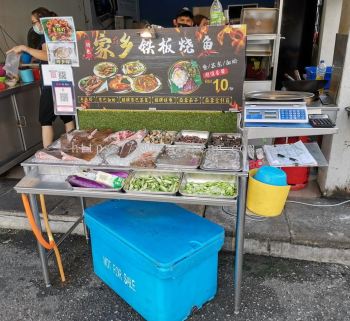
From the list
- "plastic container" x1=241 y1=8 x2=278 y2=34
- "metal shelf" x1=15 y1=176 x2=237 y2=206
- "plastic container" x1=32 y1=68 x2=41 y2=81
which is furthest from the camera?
"plastic container" x1=32 y1=68 x2=41 y2=81

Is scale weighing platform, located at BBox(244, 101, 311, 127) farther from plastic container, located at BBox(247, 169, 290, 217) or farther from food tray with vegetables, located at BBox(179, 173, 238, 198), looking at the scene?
food tray with vegetables, located at BBox(179, 173, 238, 198)

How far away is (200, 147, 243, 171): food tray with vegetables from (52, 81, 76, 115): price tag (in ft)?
4.49

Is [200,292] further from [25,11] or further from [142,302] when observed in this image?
[25,11]

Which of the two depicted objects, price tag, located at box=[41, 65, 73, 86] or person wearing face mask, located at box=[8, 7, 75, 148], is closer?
price tag, located at box=[41, 65, 73, 86]

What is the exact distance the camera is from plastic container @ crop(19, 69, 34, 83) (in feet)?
15.4

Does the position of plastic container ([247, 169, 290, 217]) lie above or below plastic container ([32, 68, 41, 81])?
below

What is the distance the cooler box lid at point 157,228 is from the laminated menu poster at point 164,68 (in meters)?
0.90

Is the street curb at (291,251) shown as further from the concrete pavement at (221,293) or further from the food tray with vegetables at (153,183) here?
the food tray with vegetables at (153,183)

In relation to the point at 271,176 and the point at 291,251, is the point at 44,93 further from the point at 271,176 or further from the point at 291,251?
the point at 291,251

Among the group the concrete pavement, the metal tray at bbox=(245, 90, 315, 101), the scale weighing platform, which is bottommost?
the concrete pavement

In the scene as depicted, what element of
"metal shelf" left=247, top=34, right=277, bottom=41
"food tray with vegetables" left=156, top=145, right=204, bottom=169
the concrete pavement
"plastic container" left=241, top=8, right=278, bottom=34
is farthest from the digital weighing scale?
"plastic container" left=241, top=8, right=278, bottom=34

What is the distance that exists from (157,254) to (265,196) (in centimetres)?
94

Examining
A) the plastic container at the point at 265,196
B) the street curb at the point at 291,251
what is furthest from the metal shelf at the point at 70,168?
the street curb at the point at 291,251

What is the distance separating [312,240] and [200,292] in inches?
45.8
